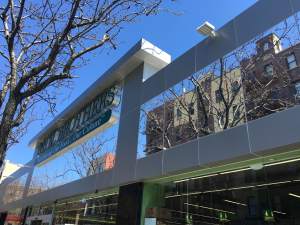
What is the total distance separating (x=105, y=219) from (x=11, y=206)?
13.8 metres

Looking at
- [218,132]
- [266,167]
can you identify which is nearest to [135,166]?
[218,132]

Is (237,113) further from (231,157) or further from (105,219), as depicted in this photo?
(105,219)

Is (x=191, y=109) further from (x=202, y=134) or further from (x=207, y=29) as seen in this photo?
(x=207, y=29)

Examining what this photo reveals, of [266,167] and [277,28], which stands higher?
[277,28]

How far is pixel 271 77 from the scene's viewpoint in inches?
236

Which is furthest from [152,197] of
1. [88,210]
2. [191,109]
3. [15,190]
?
[15,190]

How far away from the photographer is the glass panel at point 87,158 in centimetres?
1097

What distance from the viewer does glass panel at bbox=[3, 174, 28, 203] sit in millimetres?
20125

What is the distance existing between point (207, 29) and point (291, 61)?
8.32 ft

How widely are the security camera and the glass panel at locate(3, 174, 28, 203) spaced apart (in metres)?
16.8

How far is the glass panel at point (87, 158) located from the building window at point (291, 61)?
6.43 metres

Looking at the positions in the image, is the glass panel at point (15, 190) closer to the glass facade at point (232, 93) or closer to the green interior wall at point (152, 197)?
the green interior wall at point (152, 197)

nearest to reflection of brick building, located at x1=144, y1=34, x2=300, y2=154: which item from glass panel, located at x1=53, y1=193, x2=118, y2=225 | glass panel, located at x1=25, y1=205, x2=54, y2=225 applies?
→ glass panel, located at x1=53, y1=193, x2=118, y2=225

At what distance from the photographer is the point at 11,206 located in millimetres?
20922
